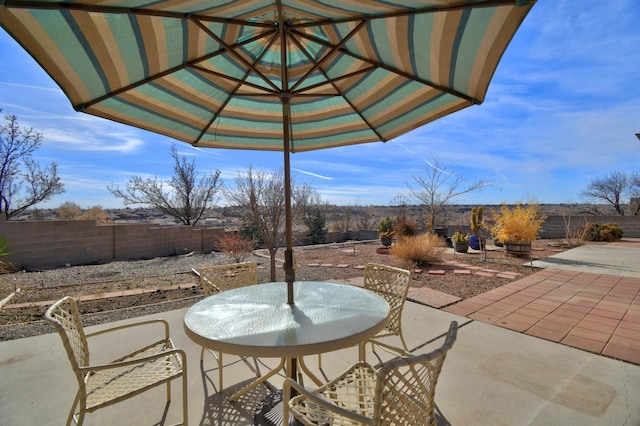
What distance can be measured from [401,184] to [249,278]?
12536mm

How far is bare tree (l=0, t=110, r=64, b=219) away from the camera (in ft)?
35.1

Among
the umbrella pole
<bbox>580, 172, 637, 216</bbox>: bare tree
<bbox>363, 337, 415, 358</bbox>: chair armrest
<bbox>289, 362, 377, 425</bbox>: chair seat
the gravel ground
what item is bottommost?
the gravel ground

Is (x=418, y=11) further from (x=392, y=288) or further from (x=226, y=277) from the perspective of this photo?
(x=226, y=277)

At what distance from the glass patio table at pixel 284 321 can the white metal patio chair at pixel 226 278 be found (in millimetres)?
510

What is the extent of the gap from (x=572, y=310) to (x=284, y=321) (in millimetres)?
3840

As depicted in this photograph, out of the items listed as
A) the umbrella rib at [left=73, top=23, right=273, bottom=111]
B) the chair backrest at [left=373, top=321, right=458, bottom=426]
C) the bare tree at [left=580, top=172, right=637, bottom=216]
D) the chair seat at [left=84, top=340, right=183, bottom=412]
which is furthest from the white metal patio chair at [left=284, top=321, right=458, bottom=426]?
the bare tree at [left=580, top=172, right=637, bottom=216]

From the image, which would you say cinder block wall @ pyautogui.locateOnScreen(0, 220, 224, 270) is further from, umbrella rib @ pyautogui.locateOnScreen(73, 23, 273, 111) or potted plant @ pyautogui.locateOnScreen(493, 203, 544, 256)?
potted plant @ pyautogui.locateOnScreen(493, 203, 544, 256)

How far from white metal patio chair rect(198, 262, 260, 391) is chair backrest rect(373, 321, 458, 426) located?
1.55 metres

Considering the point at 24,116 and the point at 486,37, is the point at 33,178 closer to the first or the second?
the point at 24,116

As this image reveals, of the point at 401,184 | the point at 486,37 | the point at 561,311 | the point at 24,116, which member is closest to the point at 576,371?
the point at 561,311

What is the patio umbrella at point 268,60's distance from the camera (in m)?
1.42

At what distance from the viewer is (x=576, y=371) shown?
6.98 feet

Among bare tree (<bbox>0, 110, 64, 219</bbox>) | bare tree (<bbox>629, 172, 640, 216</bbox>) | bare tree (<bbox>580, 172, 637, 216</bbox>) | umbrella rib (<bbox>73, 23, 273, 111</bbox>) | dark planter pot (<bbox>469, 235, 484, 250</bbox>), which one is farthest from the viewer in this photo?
bare tree (<bbox>580, 172, 637, 216</bbox>)

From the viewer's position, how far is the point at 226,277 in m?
2.59
